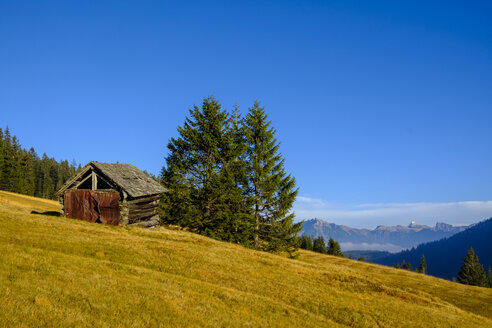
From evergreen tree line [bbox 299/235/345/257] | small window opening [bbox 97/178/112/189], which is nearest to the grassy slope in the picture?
small window opening [bbox 97/178/112/189]

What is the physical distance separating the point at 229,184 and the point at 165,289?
819 inches

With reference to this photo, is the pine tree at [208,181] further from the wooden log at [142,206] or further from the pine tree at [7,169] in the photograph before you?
the pine tree at [7,169]

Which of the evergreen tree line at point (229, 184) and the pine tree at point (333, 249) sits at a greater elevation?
the evergreen tree line at point (229, 184)

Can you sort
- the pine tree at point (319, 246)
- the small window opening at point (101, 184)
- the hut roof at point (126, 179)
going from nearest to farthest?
1. the hut roof at point (126, 179)
2. the small window opening at point (101, 184)
3. the pine tree at point (319, 246)

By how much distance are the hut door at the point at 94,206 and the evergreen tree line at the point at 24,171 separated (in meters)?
70.4

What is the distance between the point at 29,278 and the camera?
32.3 feet

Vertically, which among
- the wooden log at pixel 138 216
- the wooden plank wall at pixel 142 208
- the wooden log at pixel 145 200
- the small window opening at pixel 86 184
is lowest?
the wooden log at pixel 138 216

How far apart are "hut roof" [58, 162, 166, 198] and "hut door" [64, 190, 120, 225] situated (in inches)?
46.7

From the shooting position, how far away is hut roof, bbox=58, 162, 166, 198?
27.6m

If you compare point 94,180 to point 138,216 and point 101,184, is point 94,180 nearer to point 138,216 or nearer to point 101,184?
point 101,184

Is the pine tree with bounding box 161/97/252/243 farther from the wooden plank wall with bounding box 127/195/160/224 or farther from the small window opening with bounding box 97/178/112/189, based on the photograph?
the small window opening with bounding box 97/178/112/189

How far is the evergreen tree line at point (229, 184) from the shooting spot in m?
32.1

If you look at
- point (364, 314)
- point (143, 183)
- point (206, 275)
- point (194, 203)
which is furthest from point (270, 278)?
point (143, 183)

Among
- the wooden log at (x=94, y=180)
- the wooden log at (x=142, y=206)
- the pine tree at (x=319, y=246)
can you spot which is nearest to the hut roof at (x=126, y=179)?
the wooden log at (x=94, y=180)
